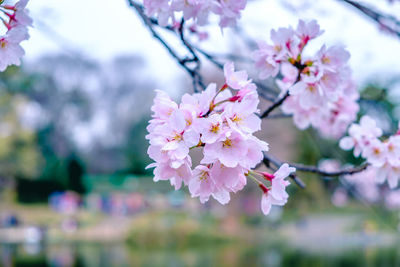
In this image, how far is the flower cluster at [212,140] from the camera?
1.98 ft

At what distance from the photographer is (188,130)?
1.99 feet

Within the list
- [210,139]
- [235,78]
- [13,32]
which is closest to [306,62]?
[235,78]

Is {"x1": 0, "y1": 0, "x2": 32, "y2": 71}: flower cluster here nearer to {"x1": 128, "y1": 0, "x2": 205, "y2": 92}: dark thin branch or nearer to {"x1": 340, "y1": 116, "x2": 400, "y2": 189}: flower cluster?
{"x1": 128, "y1": 0, "x2": 205, "y2": 92}: dark thin branch

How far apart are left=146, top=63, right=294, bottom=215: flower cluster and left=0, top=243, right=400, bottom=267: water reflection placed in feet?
25.8

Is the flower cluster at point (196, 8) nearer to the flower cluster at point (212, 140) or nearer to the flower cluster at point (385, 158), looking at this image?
the flower cluster at point (212, 140)

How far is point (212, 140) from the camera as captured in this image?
593 mm

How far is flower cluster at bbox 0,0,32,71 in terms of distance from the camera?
0.81 metres

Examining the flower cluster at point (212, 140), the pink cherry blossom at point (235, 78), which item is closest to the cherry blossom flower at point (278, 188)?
the flower cluster at point (212, 140)

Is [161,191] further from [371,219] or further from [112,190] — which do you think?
[371,219]

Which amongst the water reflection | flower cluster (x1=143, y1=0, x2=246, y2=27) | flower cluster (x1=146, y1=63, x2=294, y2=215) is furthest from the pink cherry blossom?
the water reflection

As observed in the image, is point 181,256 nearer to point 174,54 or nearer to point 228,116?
point 174,54

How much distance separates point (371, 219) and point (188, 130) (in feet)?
42.2

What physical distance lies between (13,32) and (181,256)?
29.5ft

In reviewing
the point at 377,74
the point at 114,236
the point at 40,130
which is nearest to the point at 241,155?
the point at 377,74
